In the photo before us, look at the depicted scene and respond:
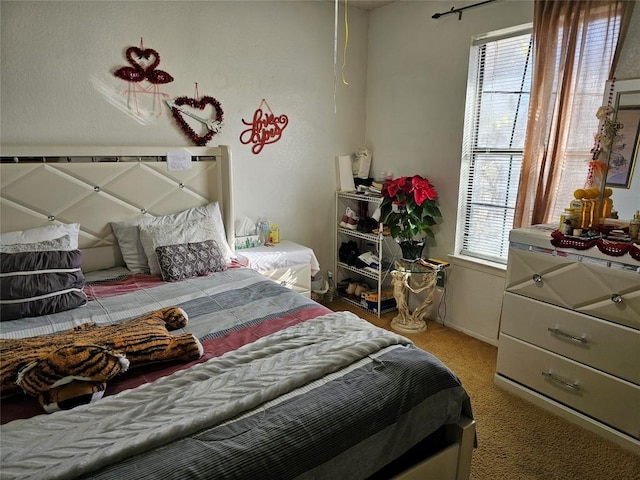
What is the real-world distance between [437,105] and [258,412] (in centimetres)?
277

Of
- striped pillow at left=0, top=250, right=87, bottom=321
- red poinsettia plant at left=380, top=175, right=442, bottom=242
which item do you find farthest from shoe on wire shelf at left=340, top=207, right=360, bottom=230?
striped pillow at left=0, top=250, right=87, bottom=321

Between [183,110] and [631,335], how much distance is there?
2954mm

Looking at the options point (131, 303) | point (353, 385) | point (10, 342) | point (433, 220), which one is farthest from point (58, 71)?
point (433, 220)

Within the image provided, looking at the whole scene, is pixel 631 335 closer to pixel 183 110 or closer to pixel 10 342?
pixel 10 342

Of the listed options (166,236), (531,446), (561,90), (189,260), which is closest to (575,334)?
(531,446)

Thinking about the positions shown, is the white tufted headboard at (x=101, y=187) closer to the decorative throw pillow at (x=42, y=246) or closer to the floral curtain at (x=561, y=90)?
the decorative throw pillow at (x=42, y=246)

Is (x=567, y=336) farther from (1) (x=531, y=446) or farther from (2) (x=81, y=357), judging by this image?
(2) (x=81, y=357)

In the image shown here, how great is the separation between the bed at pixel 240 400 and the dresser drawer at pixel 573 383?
0.97m

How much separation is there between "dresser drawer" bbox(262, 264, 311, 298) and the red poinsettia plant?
74 cm

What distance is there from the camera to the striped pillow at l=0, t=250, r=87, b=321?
75.7 inches

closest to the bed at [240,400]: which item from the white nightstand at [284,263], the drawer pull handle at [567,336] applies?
the white nightstand at [284,263]

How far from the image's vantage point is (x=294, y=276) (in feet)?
10.6

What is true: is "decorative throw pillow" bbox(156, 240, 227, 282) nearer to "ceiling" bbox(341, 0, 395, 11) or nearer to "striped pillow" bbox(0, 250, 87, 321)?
"striped pillow" bbox(0, 250, 87, 321)

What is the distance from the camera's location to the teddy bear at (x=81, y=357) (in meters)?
1.27
